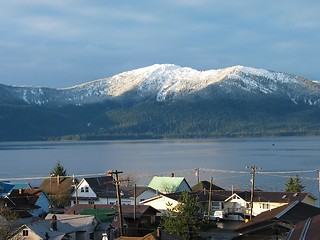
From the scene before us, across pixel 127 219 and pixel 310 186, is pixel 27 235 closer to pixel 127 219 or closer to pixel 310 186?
pixel 127 219

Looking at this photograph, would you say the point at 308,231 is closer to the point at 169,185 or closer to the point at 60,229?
the point at 60,229

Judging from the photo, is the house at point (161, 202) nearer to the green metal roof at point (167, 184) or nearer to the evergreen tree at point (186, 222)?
the green metal roof at point (167, 184)

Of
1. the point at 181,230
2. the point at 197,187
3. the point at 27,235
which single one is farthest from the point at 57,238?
the point at 197,187

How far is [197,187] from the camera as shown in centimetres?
6338

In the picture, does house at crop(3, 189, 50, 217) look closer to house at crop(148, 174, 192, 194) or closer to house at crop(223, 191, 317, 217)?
house at crop(148, 174, 192, 194)

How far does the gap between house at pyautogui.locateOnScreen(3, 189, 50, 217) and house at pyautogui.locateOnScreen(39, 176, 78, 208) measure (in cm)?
438

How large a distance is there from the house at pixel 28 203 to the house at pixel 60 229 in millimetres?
7557

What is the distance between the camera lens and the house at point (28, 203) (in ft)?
146

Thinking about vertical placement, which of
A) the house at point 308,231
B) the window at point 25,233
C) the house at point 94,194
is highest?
the house at point 308,231

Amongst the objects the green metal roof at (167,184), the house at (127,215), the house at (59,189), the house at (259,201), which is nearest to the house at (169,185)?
the green metal roof at (167,184)

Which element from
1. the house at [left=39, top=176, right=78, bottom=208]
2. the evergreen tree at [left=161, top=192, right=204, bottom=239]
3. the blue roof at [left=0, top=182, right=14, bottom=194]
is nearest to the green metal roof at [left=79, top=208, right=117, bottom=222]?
the evergreen tree at [left=161, top=192, right=204, bottom=239]

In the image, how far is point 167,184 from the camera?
202 feet

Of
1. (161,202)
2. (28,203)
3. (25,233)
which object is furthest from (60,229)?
(161,202)

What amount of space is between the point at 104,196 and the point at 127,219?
15421mm
